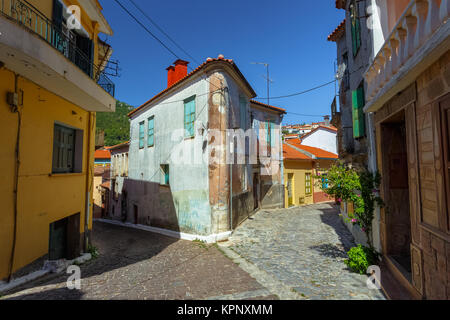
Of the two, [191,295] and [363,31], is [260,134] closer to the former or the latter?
[363,31]

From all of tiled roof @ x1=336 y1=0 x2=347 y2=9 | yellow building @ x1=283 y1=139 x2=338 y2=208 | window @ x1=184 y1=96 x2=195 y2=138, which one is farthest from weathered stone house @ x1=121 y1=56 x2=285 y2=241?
tiled roof @ x1=336 y1=0 x2=347 y2=9

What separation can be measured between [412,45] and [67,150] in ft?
29.4

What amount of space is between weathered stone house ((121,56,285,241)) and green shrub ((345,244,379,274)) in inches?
203

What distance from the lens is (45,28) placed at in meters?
5.39

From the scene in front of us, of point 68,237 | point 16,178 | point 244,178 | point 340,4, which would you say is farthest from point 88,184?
point 340,4

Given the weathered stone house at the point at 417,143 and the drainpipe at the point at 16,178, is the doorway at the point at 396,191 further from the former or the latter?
the drainpipe at the point at 16,178

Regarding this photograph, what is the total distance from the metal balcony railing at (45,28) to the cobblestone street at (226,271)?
18.3ft

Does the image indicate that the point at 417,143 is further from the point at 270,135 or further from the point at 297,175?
the point at 297,175

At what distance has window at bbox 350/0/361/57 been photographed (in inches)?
271

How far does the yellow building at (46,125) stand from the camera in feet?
14.3

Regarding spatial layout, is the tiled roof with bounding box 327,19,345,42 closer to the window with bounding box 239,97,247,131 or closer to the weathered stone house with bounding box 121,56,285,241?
the weathered stone house with bounding box 121,56,285,241

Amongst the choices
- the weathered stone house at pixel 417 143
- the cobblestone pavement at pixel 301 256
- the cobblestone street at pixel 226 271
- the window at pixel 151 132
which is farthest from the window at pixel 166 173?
the weathered stone house at pixel 417 143

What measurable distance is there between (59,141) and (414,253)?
9.02 meters

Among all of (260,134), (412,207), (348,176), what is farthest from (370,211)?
(260,134)
